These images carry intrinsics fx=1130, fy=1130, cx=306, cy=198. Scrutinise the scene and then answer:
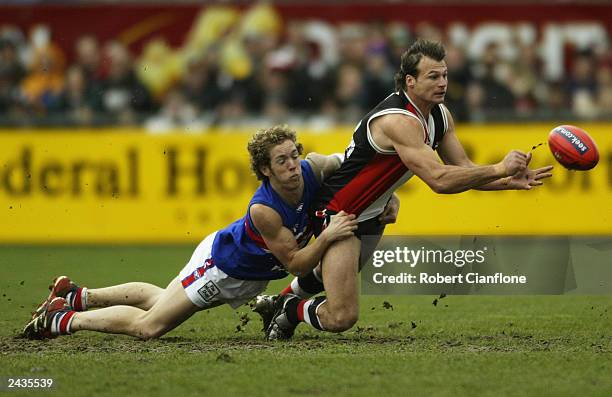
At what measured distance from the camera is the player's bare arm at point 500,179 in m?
7.88

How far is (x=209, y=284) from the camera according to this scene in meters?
8.32

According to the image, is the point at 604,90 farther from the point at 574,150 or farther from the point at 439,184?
the point at 439,184

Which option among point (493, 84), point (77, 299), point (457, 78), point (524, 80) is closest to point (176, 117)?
point (457, 78)

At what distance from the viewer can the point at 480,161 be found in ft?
49.9

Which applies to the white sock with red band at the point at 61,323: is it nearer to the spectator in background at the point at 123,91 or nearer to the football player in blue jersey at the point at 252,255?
the football player in blue jersey at the point at 252,255

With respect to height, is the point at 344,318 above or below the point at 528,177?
below

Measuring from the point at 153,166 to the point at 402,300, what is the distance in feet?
18.9

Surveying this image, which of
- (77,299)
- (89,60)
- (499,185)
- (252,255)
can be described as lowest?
(77,299)

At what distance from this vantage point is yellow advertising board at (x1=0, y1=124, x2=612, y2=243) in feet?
49.1

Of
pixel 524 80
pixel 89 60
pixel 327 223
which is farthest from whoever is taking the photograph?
pixel 89 60

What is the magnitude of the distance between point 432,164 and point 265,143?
121 centimetres

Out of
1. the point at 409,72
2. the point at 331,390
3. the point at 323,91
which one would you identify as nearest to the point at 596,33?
the point at 323,91

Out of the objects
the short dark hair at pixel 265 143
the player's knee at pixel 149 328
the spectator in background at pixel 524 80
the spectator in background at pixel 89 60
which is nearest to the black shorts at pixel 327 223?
the short dark hair at pixel 265 143

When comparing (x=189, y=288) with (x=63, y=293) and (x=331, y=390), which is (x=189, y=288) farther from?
(x=331, y=390)
